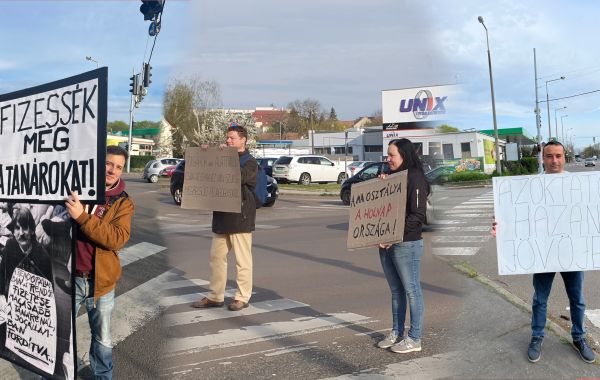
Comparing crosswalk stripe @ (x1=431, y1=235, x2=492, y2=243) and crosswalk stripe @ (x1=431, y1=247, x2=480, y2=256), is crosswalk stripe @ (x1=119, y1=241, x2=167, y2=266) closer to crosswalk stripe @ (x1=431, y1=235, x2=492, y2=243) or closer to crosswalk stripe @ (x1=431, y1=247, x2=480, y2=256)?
crosswalk stripe @ (x1=431, y1=247, x2=480, y2=256)

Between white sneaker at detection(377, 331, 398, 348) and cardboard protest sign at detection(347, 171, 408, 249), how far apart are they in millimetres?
794

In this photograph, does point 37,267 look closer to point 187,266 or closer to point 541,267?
point 541,267

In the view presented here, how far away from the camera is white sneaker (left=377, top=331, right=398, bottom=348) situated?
4632mm

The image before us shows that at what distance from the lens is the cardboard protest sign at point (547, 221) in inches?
175

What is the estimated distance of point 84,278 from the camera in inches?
144

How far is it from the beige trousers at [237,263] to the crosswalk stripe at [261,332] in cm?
72

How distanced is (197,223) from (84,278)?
476 inches

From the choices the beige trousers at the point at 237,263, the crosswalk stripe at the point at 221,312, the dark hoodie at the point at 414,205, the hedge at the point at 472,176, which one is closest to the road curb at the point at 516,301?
the dark hoodie at the point at 414,205

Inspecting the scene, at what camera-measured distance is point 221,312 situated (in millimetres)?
5898

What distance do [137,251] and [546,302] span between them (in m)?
7.68

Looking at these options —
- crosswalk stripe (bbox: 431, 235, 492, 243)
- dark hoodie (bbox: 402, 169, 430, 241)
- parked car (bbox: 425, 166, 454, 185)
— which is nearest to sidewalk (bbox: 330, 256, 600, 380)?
dark hoodie (bbox: 402, 169, 430, 241)

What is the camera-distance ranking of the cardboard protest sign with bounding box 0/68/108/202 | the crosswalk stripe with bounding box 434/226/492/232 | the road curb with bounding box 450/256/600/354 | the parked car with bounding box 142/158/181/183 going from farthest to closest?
1. the parked car with bounding box 142/158/181/183
2. the crosswalk stripe with bounding box 434/226/492/232
3. the road curb with bounding box 450/256/600/354
4. the cardboard protest sign with bounding box 0/68/108/202

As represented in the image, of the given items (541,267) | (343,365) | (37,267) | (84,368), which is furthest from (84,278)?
(541,267)

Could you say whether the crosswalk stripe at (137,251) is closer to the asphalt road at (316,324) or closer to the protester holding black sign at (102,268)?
the asphalt road at (316,324)
